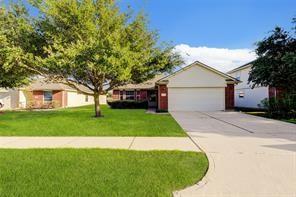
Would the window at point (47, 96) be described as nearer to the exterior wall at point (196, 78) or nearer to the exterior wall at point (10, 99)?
the exterior wall at point (10, 99)

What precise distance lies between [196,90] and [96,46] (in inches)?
492

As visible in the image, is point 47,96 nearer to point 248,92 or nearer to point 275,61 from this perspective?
point 248,92

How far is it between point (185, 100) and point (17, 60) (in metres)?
14.4

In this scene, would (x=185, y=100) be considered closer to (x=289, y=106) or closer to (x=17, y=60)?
(x=289, y=106)

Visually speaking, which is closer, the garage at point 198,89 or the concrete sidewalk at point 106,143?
the concrete sidewalk at point 106,143

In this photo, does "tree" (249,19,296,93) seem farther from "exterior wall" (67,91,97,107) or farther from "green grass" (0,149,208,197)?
"exterior wall" (67,91,97,107)

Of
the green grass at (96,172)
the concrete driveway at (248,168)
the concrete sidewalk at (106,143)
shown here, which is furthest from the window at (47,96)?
the concrete driveway at (248,168)

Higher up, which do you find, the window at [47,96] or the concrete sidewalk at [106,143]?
the window at [47,96]

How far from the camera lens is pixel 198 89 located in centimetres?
2484

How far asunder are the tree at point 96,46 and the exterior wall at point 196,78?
5840mm

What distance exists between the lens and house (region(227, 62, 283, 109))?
81.0 feet

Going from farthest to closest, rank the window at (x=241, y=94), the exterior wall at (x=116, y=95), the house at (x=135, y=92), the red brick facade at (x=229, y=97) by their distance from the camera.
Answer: the exterior wall at (x=116, y=95) < the house at (x=135, y=92) < the window at (x=241, y=94) < the red brick facade at (x=229, y=97)

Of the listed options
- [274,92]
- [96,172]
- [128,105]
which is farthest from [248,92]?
[96,172]

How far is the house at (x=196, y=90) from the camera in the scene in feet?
80.9
